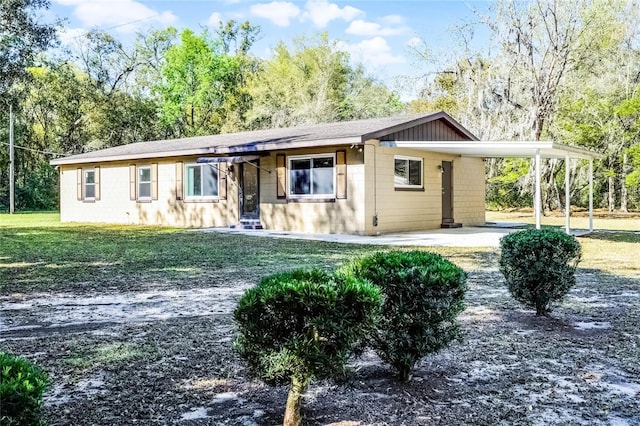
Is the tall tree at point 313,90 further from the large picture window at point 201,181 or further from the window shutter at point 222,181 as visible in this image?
the window shutter at point 222,181

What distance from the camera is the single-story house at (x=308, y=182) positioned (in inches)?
502

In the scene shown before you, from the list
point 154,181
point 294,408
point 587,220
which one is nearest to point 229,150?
point 154,181

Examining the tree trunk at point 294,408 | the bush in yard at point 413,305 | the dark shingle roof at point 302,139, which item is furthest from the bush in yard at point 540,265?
the dark shingle roof at point 302,139

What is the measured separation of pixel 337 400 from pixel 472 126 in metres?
17.7

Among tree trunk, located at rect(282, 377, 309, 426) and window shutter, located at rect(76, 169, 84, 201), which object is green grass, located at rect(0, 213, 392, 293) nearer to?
tree trunk, located at rect(282, 377, 309, 426)

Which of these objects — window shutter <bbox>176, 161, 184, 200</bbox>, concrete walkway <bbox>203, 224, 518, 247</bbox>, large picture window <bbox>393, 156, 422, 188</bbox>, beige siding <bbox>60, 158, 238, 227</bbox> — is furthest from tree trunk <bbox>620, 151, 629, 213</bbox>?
window shutter <bbox>176, 161, 184, 200</bbox>

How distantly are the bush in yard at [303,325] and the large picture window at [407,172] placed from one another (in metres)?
11.2

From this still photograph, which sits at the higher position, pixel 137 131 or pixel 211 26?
pixel 211 26

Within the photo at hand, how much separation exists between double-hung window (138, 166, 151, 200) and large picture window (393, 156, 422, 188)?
26.0ft

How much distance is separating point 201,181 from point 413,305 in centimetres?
1345

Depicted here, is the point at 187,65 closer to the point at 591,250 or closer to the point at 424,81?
the point at 424,81

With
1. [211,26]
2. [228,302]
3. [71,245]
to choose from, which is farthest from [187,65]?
[228,302]

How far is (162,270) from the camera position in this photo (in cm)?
730

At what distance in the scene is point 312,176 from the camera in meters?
13.5
